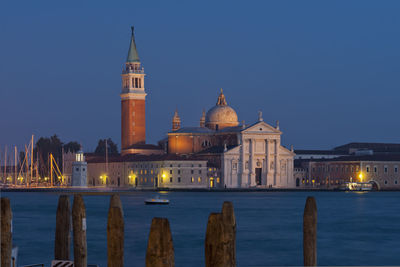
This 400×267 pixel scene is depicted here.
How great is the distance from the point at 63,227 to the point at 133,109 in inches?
2561

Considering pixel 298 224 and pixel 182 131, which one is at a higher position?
pixel 182 131

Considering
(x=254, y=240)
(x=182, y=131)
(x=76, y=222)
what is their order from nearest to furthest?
(x=76, y=222)
(x=254, y=240)
(x=182, y=131)

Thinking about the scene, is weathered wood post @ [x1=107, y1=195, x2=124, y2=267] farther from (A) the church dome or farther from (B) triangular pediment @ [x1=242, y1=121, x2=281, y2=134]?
(A) the church dome

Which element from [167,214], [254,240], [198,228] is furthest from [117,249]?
[167,214]

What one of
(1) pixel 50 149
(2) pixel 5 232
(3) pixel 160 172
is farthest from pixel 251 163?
(2) pixel 5 232

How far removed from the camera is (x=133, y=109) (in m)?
76.8

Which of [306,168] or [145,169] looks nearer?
[145,169]

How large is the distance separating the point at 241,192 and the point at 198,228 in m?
42.9

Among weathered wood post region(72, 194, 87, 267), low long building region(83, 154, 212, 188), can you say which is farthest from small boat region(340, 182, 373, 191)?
weathered wood post region(72, 194, 87, 267)

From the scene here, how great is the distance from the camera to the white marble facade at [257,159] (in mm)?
72875

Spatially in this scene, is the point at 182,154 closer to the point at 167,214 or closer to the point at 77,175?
the point at 77,175

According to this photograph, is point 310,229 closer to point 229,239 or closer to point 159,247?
point 229,239

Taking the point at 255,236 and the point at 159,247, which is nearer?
the point at 159,247

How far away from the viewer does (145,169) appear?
72.6 m
